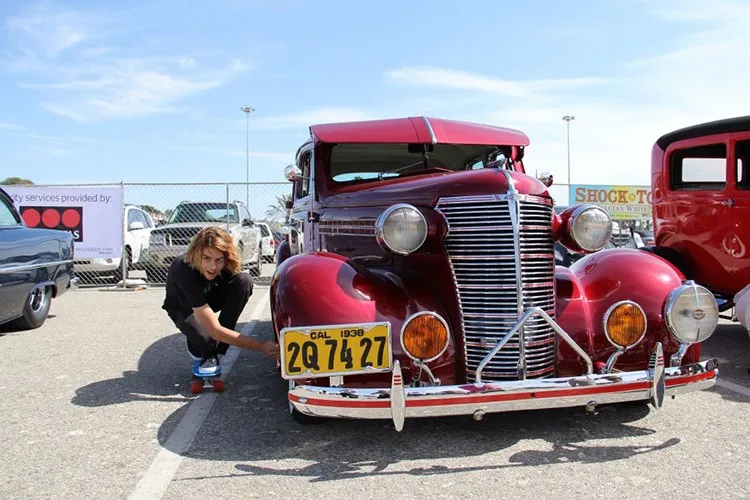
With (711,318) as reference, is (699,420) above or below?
below

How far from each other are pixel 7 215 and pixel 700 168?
25.1 feet

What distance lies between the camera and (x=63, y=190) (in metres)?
10.4

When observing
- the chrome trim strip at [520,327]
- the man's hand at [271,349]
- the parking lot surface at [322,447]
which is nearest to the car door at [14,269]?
the parking lot surface at [322,447]

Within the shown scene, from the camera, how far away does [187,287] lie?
3.84 metres

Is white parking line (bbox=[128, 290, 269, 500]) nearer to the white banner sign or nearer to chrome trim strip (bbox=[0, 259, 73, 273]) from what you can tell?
chrome trim strip (bbox=[0, 259, 73, 273])

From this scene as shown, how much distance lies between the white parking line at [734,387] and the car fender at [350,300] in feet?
7.97

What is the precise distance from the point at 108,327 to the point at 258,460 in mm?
4594

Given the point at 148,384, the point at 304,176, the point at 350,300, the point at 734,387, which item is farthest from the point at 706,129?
the point at 148,384

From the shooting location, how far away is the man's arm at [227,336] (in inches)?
137

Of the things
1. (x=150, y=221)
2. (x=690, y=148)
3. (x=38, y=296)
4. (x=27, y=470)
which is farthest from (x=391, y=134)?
(x=150, y=221)

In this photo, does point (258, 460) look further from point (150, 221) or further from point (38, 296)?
point (150, 221)

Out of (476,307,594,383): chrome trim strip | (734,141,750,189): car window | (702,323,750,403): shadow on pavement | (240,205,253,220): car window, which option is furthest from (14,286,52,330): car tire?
(734,141,750,189): car window

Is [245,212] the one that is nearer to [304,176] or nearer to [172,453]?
[304,176]

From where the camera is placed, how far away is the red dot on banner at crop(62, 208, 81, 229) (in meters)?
10.5
